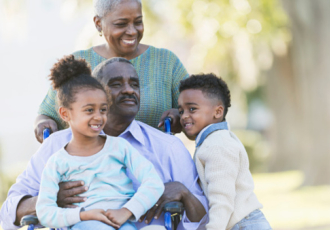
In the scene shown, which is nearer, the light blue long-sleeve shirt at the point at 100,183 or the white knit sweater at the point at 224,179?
the light blue long-sleeve shirt at the point at 100,183

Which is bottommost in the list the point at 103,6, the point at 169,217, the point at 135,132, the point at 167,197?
the point at 169,217

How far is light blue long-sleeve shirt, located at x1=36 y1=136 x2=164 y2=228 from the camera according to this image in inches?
111

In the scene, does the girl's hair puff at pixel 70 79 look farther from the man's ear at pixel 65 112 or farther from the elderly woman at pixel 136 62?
the elderly woman at pixel 136 62

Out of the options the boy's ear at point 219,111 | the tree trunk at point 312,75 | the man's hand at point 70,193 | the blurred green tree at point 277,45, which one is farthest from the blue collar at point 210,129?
the tree trunk at point 312,75

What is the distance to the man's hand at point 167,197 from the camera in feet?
10.2

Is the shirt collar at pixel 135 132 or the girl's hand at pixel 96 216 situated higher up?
the shirt collar at pixel 135 132

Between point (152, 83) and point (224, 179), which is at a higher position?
point (152, 83)

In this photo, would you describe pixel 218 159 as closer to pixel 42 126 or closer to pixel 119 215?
pixel 119 215

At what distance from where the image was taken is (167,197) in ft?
10.2

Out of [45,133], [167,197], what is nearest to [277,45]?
[45,133]

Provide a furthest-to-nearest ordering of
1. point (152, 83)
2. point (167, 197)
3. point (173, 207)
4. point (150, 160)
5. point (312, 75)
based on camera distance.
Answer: point (312, 75) < point (152, 83) < point (150, 160) < point (167, 197) < point (173, 207)


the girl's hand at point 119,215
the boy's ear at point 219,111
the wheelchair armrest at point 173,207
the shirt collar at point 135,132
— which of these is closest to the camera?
the girl's hand at point 119,215

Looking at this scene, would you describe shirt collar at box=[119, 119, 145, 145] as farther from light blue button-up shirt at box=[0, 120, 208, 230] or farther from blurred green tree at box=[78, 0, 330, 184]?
blurred green tree at box=[78, 0, 330, 184]

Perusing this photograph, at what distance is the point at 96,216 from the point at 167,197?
51 centimetres
